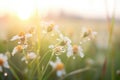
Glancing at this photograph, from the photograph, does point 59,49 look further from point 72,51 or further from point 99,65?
point 99,65

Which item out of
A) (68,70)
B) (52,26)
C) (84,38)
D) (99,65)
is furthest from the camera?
(99,65)

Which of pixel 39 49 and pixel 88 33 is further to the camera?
pixel 88 33

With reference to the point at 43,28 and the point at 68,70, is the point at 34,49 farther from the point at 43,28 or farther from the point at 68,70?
the point at 68,70

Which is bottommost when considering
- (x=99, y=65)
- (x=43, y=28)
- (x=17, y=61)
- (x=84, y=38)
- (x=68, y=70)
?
(x=99, y=65)

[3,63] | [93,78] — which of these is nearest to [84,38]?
[3,63]

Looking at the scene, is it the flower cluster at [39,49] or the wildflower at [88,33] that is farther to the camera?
the wildflower at [88,33]

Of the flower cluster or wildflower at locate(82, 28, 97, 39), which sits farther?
wildflower at locate(82, 28, 97, 39)

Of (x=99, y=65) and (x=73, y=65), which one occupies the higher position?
(x=73, y=65)

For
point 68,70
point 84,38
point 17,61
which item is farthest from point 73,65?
point 84,38

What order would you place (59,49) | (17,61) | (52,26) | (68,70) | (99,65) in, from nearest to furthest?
(59,49), (52,26), (17,61), (68,70), (99,65)

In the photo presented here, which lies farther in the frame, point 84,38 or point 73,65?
point 73,65
